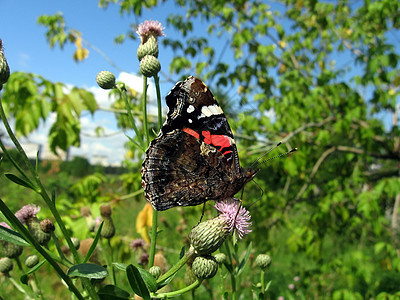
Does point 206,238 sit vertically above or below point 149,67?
below

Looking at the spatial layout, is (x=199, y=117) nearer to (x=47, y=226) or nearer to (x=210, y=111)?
(x=210, y=111)

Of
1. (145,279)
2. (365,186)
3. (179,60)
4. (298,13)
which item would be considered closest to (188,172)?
(145,279)

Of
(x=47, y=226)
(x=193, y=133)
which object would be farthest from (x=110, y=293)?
(x=193, y=133)

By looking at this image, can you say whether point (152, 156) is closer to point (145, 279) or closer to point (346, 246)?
point (145, 279)

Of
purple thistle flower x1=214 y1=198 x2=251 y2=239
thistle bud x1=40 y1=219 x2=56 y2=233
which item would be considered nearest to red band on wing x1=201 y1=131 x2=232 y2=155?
purple thistle flower x1=214 y1=198 x2=251 y2=239

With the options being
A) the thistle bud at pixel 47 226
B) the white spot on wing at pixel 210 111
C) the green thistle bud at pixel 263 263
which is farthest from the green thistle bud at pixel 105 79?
the green thistle bud at pixel 263 263
